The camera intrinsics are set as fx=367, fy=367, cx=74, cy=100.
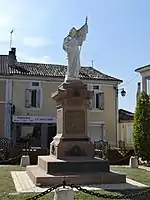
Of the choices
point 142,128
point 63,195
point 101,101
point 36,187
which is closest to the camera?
point 63,195

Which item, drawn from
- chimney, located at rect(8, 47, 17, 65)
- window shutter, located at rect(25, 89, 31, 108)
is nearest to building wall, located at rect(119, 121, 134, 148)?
window shutter, located at rect(25, 89, 31, 108)

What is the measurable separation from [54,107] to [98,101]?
3.47 m

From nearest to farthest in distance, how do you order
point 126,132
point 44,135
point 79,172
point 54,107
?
point 79,172, point 44,135, point 54,107, point 126,132

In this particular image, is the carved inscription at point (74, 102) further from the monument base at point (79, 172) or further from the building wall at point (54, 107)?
the building wall at point (54, 107)

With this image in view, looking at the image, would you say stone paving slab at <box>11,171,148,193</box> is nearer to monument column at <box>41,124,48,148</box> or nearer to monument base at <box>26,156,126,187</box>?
monument base at <box>26,156,126,187</box>

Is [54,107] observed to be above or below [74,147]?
above

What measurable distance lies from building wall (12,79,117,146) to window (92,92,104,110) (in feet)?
1.03

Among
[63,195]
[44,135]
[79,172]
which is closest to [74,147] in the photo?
[79,172]

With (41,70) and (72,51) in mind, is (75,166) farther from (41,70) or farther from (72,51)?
(41,70)

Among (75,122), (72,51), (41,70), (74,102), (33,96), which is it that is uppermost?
(41,70)

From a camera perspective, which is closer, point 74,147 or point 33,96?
point 74,147

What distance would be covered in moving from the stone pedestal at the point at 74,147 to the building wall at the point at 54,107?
13.4m

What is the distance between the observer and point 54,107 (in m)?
27.3

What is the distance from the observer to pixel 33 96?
2683 centimetres
